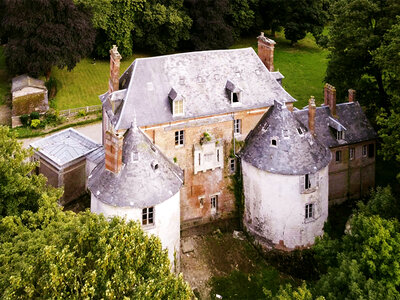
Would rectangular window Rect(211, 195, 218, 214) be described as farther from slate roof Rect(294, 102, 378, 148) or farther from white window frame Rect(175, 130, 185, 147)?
slate roof Rect(294, 102, 378, 148)

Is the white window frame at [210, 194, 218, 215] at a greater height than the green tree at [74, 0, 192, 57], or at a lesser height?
lesser

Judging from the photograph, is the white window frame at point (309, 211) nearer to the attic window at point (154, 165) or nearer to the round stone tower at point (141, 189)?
the round stone tower at point (141, 189)

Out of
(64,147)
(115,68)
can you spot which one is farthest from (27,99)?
(115,68)

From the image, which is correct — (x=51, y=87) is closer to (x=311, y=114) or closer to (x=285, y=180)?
(x=311, y=114)

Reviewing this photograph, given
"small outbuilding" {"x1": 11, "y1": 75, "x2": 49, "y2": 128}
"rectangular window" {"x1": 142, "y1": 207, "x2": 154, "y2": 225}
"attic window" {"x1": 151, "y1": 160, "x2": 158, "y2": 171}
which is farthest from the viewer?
"small outbuilding" {"x1": 11, "y1": 75, "x2": 49, "y2": 128}

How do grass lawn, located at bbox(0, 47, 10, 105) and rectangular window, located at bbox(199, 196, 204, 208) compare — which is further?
grass lawn, located at bbox(0, 47, 10, 105)

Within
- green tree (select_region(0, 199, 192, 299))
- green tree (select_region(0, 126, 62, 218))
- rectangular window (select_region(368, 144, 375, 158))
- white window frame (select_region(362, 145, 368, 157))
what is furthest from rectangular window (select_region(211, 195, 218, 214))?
rectangular window (select_region(368, 144, 375, 158))

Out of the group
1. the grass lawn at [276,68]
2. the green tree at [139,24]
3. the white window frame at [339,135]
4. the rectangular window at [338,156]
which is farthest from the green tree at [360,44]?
the green tree at [139,24]
